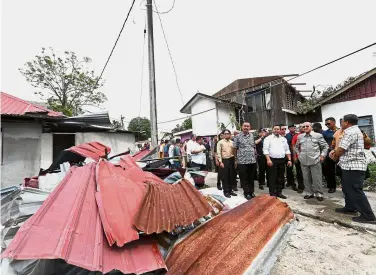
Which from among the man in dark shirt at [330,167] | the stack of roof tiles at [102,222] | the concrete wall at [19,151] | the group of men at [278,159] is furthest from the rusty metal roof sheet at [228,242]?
the concrete wall at [19,151]

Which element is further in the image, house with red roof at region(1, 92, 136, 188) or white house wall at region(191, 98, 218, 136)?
white house wall at region(191, 98, 218, 136)

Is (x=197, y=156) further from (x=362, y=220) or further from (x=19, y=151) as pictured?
(x=19, y=151)

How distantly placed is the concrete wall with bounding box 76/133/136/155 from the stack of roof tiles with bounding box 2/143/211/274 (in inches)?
283

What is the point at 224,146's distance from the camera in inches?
193

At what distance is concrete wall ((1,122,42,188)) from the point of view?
6.67m

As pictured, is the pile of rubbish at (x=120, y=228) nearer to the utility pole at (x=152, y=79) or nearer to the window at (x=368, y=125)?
the utility pole at (x=152, y=79)

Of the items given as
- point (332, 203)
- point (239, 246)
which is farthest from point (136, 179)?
point (332, 203)

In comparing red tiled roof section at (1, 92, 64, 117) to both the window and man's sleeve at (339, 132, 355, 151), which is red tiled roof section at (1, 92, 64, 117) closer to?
man's sleeve at (339, 132, 355, 151)

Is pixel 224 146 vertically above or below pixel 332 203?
above

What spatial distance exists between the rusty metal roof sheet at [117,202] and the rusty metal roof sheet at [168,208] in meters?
0.09

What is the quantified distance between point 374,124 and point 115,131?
11.4m

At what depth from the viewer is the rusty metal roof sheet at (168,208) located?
6.77 ft

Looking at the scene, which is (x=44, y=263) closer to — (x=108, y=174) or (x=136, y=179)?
(x=108, y=174)

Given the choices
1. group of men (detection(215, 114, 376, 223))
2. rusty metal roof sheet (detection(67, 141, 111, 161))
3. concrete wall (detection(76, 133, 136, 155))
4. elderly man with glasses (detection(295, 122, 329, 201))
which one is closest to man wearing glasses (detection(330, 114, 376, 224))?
group of men (detection(215, 114, 376, 223))
